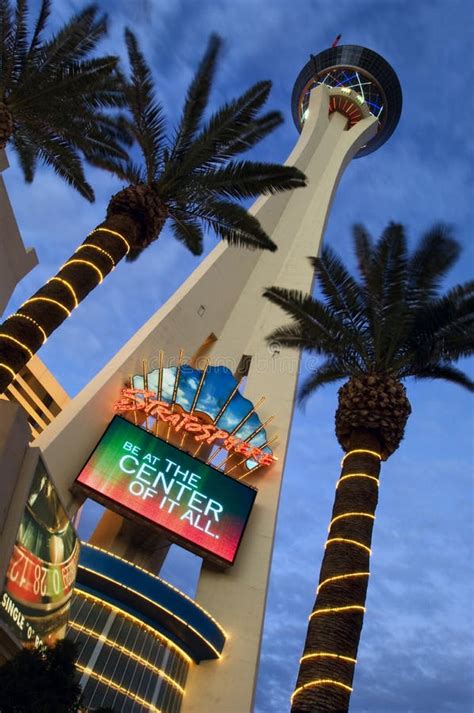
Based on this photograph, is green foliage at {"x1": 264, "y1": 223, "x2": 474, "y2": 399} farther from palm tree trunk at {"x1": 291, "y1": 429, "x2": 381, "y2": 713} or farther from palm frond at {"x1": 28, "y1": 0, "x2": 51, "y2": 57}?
palm frond at {"x1": 28, "y1": 0, "x2": 51, "y2": 57}

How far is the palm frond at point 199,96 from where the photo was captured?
15469 millimetres

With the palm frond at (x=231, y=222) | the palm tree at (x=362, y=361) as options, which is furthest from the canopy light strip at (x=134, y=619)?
the palm frond at (x=231, y=222)

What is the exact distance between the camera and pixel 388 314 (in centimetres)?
1474

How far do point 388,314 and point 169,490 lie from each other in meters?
11.3

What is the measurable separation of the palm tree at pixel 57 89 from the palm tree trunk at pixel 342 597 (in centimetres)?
964

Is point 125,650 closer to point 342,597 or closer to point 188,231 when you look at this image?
point 342,597

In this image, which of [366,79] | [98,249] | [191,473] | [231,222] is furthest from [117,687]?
[366,79]

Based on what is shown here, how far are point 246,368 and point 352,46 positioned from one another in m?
31.1

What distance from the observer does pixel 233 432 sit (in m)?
26.4

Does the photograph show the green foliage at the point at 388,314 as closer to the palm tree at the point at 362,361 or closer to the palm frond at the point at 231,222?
the palm tree at the point at 362,361

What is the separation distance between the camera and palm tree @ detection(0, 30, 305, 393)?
46.3 ft

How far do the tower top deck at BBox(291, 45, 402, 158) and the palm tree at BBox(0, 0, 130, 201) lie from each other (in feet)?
122

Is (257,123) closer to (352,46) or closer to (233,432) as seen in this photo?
(233,432)

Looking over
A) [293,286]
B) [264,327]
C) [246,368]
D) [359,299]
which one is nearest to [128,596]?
[359,299]
